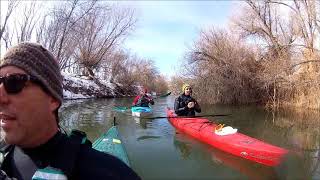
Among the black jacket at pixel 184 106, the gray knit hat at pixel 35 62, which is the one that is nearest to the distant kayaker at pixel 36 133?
the gray knit hat at pixel 35 62

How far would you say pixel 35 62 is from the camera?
1442mm

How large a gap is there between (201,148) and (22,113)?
29.6 ft

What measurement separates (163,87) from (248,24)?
42.8 meters

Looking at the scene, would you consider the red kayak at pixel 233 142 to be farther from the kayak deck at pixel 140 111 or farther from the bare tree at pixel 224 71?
the bare tree at pixel 224 71

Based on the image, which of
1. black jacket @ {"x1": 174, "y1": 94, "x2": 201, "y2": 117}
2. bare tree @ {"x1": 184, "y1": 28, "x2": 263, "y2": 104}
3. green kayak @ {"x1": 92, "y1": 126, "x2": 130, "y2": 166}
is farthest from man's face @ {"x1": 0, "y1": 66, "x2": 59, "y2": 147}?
bare tree @ {"x1": 184, "y1": 28, "x2": 263, "y2": 104}

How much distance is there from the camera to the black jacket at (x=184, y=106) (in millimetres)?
12578

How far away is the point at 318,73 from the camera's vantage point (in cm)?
2062

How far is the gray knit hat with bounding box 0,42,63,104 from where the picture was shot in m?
1.42

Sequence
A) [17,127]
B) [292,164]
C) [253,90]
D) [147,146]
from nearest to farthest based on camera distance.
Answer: [17,127]
[292,164]
[147,146]
[253,90]

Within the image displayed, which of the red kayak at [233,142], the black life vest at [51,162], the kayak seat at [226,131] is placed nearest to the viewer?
the black life vest at [51,162]

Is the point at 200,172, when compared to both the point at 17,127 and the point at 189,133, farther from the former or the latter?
the point at 17,127

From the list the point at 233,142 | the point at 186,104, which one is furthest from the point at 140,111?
the point at 233,142

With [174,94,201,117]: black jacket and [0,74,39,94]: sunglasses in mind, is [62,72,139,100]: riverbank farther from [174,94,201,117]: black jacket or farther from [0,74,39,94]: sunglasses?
[0,74,39,94]: sunglasses

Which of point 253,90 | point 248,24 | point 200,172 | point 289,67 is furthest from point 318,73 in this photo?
point 200,172
